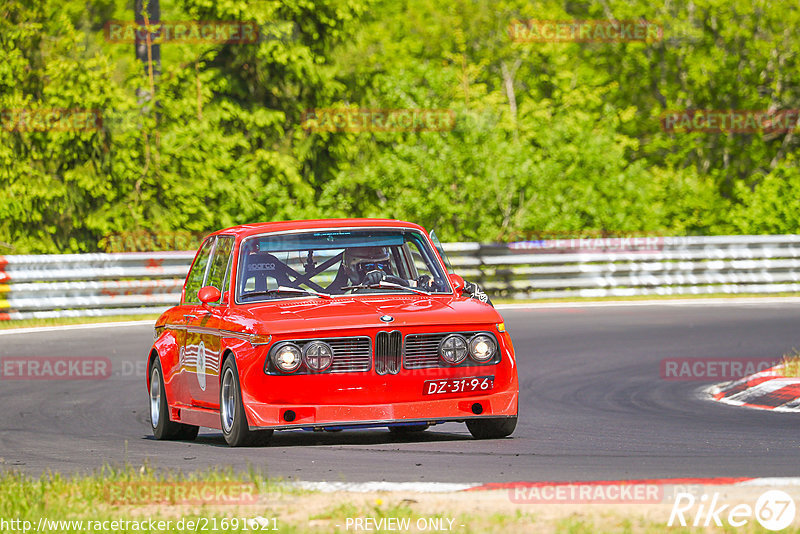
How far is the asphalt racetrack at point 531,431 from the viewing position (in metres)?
8.55

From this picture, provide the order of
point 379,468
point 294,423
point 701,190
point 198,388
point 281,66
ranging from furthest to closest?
point 701,190, point 281,66, point 198,388, point 294,423, point 379,468

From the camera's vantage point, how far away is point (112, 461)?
376 inches

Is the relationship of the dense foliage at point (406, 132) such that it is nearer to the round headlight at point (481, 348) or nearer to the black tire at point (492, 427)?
the black tire at point (492, 427)

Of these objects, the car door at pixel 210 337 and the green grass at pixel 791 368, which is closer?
the car door at pixel 210 337

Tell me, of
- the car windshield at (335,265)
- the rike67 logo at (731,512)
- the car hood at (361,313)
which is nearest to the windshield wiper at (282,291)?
the car windshield at (335,265)

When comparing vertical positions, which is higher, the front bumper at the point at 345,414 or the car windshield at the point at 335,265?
the car windshield at the point at 335,265

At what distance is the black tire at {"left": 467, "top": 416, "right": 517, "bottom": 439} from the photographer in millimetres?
10055

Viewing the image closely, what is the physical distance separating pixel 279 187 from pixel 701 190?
14.2 meters

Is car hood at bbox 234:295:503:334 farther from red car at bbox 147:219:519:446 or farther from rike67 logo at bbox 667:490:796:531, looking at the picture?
rike67 logo at bbox 667:490:796:531

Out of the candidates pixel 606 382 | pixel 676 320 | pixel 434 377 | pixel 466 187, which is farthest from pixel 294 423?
pixel 466 187

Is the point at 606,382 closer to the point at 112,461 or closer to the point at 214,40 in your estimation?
the point at 112,461

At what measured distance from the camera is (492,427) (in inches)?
400

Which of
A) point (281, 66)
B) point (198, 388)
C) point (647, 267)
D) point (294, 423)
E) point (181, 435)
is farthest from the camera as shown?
point (281, 66)

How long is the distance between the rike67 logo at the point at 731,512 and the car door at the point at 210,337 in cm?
417
